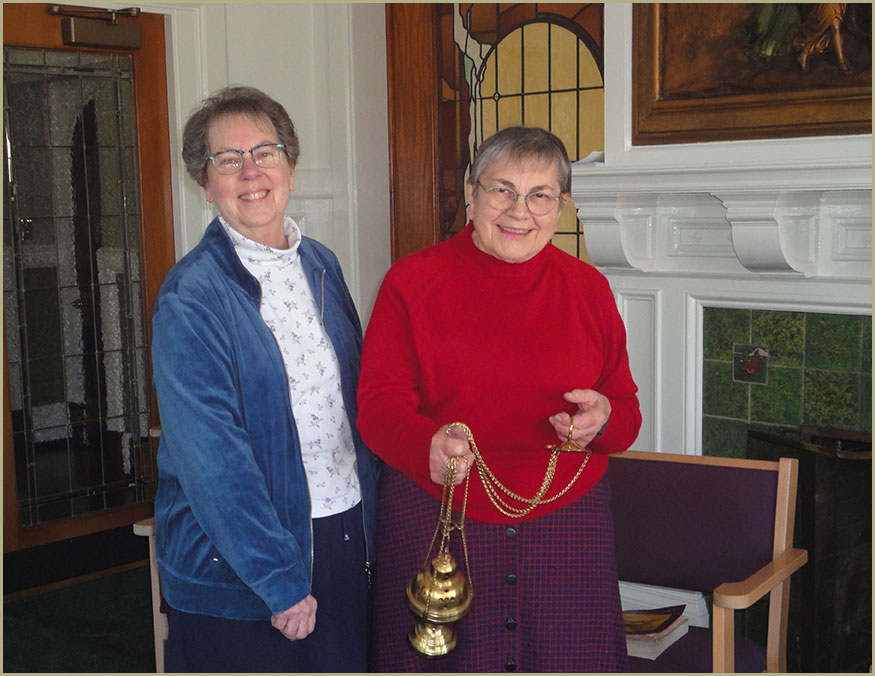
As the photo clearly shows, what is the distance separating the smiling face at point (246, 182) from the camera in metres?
1.60

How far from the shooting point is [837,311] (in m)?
2.65

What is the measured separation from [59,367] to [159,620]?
160 cm

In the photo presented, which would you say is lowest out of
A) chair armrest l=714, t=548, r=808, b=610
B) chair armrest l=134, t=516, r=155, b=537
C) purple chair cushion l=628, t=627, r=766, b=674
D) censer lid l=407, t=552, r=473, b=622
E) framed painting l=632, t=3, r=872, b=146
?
purple chair cushion l=628, t=627, r=766, b=674

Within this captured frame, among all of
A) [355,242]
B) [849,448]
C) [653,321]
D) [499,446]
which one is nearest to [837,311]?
[849,448]

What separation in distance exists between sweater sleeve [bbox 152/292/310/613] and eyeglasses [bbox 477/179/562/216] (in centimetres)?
49

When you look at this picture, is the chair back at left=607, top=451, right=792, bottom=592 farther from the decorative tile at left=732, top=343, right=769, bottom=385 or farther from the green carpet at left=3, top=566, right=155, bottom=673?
the green carpet at left=3, top=566, right=155, bottom=673

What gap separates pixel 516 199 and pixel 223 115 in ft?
1.65

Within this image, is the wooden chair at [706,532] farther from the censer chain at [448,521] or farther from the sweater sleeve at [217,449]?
the sweater sleeve at [217,449]

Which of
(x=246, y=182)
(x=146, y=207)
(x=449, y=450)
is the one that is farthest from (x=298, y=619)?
(x=146, y=207)

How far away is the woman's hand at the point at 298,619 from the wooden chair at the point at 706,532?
818 mm

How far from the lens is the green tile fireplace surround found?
2.66 meters

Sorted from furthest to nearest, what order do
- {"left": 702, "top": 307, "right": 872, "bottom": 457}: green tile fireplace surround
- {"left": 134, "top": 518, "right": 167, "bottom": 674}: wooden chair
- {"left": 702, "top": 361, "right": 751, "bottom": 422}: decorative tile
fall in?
{"left": 702, "top": 361, "right": 751, "bottom": 422}: decorative tile < {"left": 702, "top": 307, "right": 872, "bottom": 457}: green tile fireplace surround < {"left": 134, "top": 518, "right": 167, "bottom": 674}: wooden chair

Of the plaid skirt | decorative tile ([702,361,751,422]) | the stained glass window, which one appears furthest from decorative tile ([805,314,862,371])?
the plaid skirt

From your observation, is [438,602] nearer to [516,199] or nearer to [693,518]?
[516,199]
